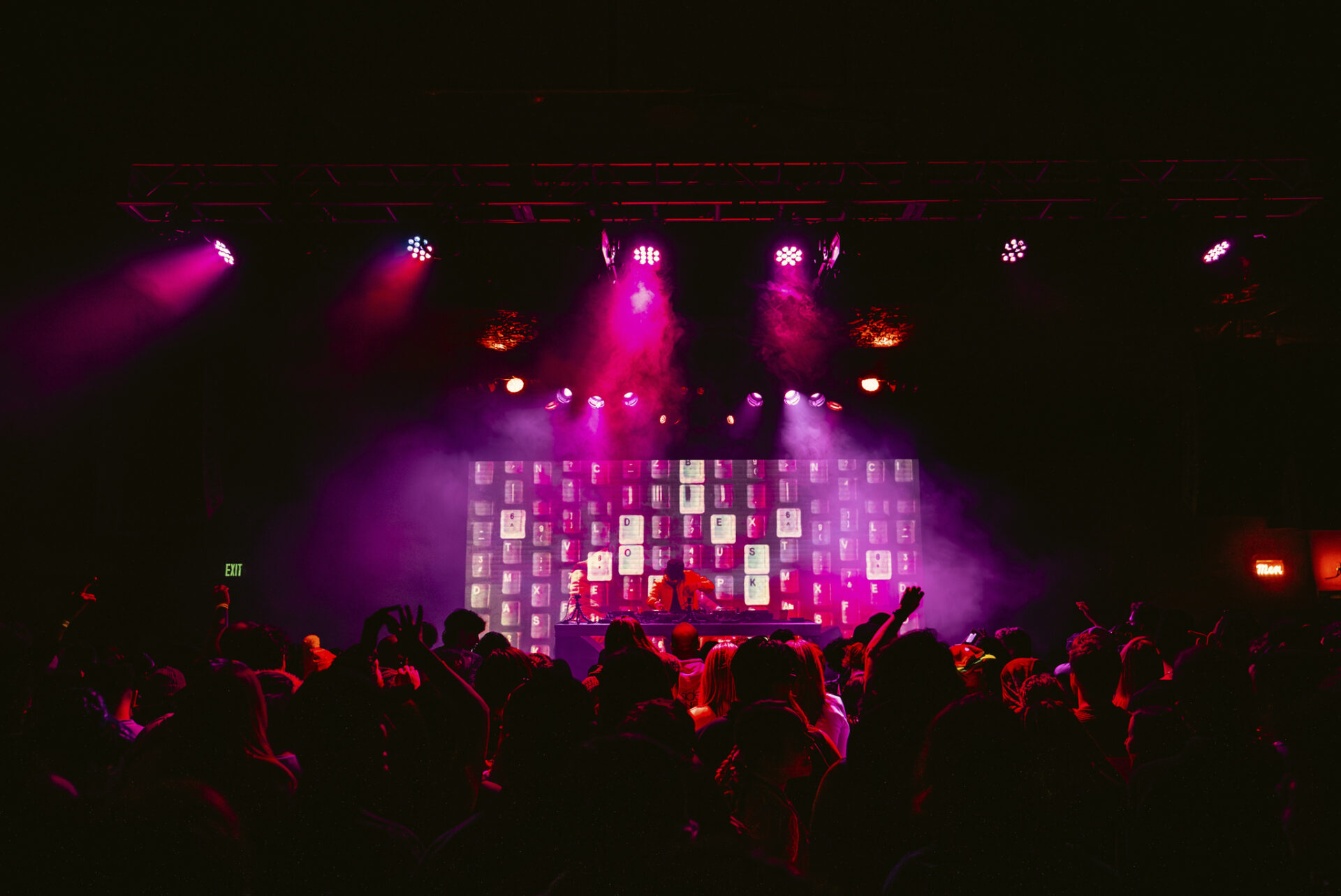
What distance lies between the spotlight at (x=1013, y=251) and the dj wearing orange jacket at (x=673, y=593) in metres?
6.04

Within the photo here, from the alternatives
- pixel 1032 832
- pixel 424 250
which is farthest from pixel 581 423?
pixel 1032 832

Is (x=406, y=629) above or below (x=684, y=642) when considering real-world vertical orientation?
above

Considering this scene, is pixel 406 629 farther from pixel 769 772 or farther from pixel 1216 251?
pixel 1216 251

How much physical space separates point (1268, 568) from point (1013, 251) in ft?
23.2

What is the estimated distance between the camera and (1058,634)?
37.6 ft

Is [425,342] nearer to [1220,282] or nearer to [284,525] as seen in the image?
[284,525]

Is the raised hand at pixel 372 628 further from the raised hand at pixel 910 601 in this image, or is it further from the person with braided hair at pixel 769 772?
the raised hand at pixel 910 601

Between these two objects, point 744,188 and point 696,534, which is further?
point 696,534

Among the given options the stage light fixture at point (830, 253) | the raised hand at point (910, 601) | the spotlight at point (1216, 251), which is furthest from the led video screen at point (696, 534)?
the raised hand at point (910, 601)

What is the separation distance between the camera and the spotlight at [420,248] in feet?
28.6

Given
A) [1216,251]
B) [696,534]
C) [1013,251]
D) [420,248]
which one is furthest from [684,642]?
[1216,251]

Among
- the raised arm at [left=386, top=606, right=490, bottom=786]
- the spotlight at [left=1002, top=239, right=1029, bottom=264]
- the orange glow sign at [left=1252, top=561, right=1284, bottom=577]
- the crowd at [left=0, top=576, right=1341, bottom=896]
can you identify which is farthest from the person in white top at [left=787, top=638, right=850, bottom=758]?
the orange glow sign at [left=1252, top=561, right=1284, bottom=577]

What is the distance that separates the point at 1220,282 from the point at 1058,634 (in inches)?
215

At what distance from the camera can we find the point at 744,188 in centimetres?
827
